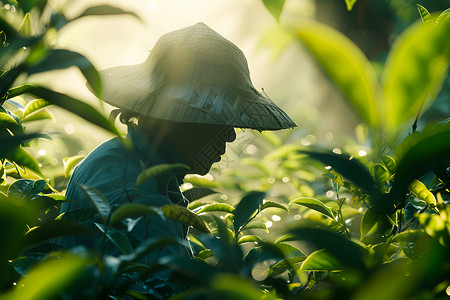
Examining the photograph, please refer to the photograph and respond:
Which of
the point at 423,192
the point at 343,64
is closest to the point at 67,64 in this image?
the point at 343,64

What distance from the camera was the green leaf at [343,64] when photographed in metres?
0.31

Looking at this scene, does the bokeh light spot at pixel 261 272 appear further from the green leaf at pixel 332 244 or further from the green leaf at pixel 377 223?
the green leaf at pixel 332 244

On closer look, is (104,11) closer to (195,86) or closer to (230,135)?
(195,86)

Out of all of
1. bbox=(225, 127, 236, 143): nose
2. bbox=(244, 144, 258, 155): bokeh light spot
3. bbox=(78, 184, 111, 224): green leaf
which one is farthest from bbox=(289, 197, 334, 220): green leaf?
bbox=(244, 144, 258, 155): bokeh light spot

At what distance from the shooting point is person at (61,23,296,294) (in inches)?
37.5

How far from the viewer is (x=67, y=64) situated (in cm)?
40

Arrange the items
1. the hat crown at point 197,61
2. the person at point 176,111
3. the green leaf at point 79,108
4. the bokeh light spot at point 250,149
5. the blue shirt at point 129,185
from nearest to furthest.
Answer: the green leaf at point 79,108, the blue shirt at point 129,185, the person at point 176,111, the hat crown at point 197,61, the bokeh light spot at point 250,149

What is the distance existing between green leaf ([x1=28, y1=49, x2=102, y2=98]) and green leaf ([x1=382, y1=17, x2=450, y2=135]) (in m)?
0.27

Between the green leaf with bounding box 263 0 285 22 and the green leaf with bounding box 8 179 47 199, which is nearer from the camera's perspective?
the green leaf with bounding box 263 0 285 22

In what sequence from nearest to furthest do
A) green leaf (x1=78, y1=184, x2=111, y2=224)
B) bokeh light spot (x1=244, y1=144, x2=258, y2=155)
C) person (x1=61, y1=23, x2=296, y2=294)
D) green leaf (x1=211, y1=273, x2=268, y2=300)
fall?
1. green leaf (x1=211, y1=273, x2=268, y2=300)
2. green leaf (x1=78, y1=184, x2=111, y2=224)
3. person (x1=61, y1=23, x2=296, y2=294)
4. bokeh light spot (x1=244, y1=144, x2=258, y2=155)

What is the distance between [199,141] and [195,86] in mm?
181

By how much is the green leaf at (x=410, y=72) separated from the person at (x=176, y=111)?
1.96 ft

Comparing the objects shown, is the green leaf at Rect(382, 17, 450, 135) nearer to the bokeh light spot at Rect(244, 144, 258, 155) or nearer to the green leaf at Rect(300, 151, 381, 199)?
the green leaf at Rect(300, 151, 381, 199)

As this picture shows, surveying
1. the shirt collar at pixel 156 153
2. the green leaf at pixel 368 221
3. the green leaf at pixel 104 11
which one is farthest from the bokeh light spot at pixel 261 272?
the green leaf at pixel 104 11
